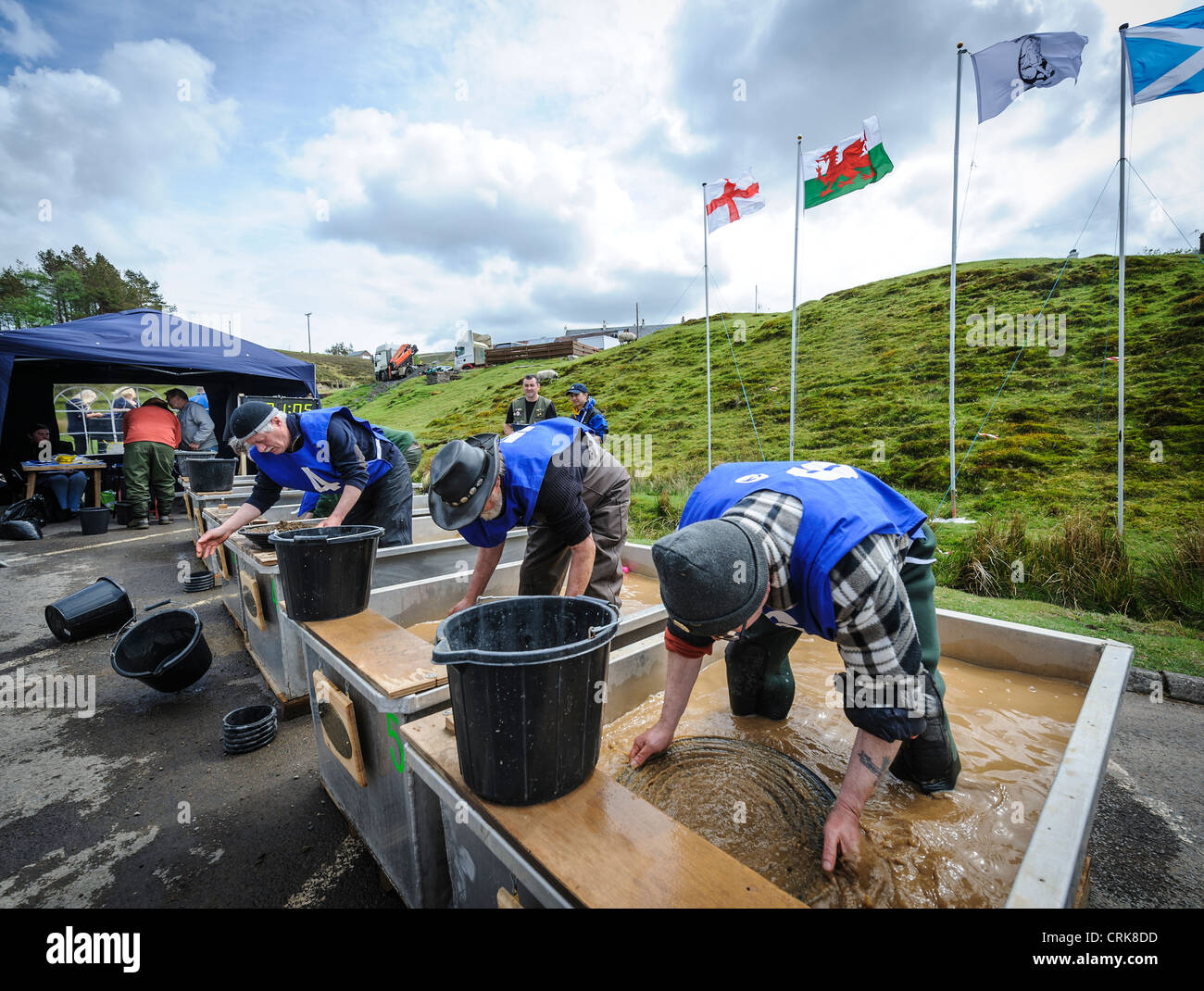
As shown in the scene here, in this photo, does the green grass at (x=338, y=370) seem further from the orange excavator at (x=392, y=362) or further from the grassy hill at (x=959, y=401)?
the grassy hill at (x=959, y=401)

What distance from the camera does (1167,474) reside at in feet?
29.2

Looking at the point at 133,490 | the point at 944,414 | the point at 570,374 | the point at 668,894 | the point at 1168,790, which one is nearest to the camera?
the point at 668,894

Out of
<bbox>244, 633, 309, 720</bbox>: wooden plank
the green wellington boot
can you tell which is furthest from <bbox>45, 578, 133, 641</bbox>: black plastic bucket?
the green wellington boot

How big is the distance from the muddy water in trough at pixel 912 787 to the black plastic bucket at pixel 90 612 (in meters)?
4.21

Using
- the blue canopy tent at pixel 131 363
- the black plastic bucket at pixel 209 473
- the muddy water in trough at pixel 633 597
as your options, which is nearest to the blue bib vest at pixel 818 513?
the muddy water in trough at pixel 633 597

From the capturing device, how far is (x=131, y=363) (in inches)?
287

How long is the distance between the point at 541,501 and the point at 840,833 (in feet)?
4.68

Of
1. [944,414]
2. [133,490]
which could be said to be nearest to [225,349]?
[133,490]

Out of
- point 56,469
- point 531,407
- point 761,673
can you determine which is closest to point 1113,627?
point 761,673

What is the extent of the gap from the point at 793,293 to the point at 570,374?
75.8ft

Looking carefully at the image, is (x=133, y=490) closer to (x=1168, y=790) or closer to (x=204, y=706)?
(x=204, y=706)

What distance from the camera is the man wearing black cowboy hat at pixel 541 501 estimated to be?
1.81 m

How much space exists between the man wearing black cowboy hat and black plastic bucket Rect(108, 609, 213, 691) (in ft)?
6.03

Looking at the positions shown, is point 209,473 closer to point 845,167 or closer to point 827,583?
point 827,583
